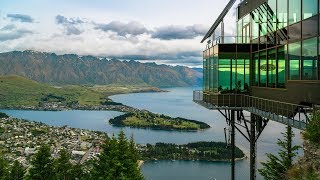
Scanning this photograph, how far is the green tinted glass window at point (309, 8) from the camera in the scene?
20797mm

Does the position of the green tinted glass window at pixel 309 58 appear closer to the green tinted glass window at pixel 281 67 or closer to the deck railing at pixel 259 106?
the deck railing at pixel 259 106

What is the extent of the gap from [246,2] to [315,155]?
2096 centimetres

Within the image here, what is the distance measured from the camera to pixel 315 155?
51.9 ft

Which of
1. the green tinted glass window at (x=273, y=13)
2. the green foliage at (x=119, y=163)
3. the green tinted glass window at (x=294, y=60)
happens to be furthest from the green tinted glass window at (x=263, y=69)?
the green foliage at (x=119, y=163)

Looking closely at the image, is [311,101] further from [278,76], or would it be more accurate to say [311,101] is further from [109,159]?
[109,159]

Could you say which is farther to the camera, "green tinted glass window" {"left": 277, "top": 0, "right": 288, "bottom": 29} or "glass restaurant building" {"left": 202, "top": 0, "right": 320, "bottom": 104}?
"green tinted glass window" {"left": 277, "top": 0, "right": 288, "bottom": 29}

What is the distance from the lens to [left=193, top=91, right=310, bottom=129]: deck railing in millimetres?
22013

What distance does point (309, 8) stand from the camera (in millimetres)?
21406

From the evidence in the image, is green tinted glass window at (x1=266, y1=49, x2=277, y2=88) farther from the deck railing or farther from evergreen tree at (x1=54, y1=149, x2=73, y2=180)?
evergreen tree at (x1=54, y1=149, x2=73, y2=180)

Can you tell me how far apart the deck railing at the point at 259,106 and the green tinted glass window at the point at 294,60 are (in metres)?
1.83

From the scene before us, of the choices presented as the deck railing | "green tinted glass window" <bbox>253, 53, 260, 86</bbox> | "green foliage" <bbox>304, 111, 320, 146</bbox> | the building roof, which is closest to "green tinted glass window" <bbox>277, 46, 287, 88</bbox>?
the deck railing

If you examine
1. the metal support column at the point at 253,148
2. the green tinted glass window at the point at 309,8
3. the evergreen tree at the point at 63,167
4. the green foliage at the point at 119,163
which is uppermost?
the green tinted glass window at the point at 309,8

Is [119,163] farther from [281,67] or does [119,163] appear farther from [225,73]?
[281,67]

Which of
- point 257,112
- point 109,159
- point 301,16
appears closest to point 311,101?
point 301,16
